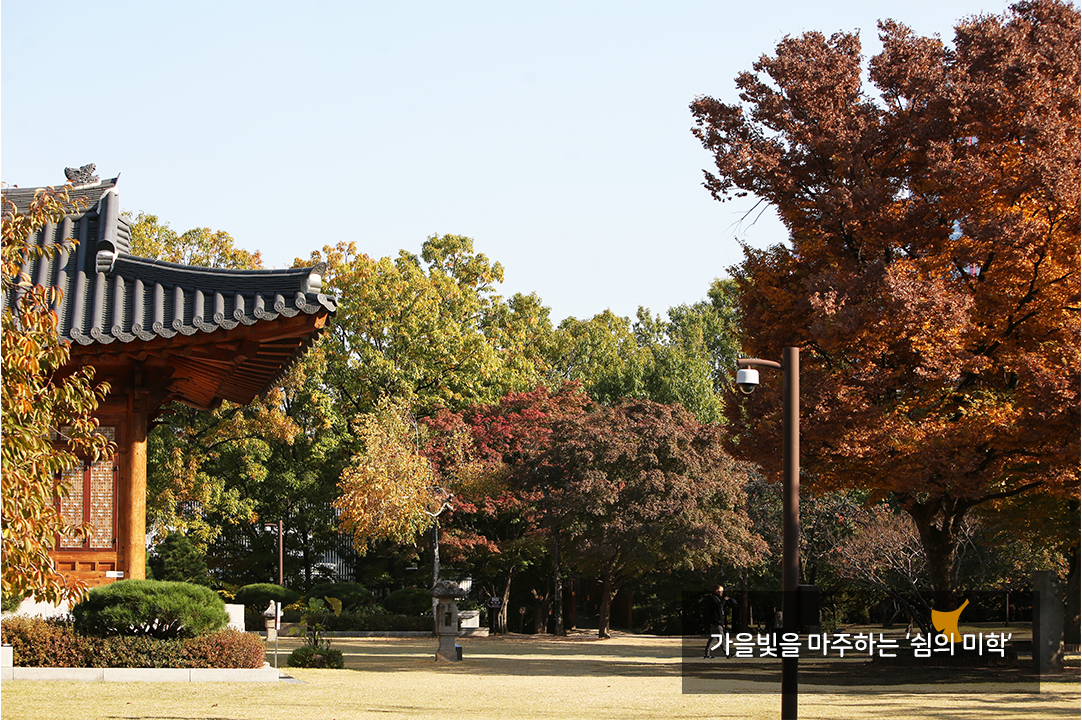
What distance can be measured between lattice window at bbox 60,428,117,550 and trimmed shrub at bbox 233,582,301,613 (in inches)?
747

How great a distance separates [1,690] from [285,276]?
510 centimetres

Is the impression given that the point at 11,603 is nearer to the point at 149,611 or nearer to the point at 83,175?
the point at 149,611

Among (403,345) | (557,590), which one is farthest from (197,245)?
(557,590)

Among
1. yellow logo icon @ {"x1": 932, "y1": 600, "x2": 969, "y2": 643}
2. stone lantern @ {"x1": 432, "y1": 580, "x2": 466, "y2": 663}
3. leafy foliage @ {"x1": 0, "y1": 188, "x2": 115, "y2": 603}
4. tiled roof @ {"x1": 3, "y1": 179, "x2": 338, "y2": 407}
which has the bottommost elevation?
stone lantern @ {"x1": 432, "y1": 580, "x2": 466, "y2": 663}

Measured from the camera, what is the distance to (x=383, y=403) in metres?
30.9

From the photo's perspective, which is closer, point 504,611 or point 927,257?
point 927,257

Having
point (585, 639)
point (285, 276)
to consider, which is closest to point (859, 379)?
point (285, 276)

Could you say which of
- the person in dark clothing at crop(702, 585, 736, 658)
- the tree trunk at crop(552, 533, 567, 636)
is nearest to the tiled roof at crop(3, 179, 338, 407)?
the person in dark clothing at crop(702, 585, 736, 658)

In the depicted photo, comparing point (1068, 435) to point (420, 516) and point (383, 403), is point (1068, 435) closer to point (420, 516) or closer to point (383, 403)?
point (420, 516)

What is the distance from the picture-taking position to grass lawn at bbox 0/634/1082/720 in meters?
10.1

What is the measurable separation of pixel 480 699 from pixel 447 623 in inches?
319

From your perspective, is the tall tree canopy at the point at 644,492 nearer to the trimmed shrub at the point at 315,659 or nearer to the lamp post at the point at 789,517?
the trimmed shrub at the point at 315,659

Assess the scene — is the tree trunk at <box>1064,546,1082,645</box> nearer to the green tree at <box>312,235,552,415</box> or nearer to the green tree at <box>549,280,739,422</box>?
the green tree at <box>549,280,739,422</box>

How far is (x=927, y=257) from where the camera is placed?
1636cm
